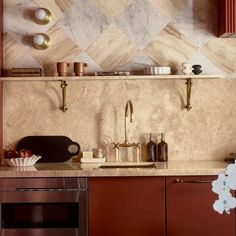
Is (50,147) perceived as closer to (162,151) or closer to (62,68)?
(62,68)

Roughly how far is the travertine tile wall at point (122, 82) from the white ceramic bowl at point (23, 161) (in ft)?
1.20

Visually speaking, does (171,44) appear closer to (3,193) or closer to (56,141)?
(56,141)

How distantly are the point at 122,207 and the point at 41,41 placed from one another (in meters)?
1.40

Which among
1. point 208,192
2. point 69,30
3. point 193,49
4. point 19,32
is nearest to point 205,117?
point 193,49

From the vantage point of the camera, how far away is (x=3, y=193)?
8.87 feet

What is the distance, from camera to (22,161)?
2.94m

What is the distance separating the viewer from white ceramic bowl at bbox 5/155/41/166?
291 centimetres

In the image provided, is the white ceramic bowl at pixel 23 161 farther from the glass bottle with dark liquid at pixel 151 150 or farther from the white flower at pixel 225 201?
the white flower at pixel 225 201

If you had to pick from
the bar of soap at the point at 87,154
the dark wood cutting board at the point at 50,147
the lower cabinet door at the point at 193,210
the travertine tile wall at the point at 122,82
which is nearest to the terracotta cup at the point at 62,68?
the travertine tile wall at the point at 122,82

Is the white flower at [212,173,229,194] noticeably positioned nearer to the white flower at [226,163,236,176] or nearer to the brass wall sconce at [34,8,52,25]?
the white flower at [226,163,236,176]

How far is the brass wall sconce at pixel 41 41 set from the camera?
10.6 feet

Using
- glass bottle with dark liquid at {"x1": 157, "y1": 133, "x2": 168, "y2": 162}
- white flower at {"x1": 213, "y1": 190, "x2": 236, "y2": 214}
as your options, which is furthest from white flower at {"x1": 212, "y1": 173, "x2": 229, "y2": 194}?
glass bottle with dark liquid at {"x1": 157, "y1": 133, "x2": 168, "y2": 162}

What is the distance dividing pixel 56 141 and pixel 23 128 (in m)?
0.28

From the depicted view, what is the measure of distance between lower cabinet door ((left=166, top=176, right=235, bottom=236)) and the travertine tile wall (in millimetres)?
649
